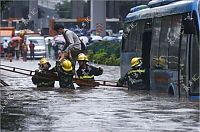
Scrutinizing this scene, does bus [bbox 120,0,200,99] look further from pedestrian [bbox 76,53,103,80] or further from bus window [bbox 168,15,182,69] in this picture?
pedestrian [bbox 76,53,103,80]

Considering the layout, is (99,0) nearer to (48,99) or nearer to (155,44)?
(155,44)

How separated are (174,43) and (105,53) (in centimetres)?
2814

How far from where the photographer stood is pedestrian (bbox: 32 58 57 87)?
56.6 ft

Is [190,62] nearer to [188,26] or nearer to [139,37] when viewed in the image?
[188,26]

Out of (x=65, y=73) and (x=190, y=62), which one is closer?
(x=190, y=62)

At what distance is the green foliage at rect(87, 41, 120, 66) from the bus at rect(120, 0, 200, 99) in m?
19.7

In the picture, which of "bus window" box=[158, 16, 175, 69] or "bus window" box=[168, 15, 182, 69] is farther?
"bus window" box=[158, 16, 175, 69]

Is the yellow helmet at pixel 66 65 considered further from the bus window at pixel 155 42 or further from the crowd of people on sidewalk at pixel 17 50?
the crowd of people on sidewalk at pixel 17 50

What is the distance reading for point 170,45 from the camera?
16969mm

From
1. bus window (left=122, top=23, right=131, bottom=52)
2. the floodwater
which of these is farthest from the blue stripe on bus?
the floodwater

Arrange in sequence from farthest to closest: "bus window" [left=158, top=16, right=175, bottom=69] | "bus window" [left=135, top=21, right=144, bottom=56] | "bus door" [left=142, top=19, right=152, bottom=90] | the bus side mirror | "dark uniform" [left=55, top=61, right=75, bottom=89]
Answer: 1. "bus window" [left=135, top=21, right=144, bottom=56]
2. "bus door" [left=142, top=19, right=152, bottom=90]
3. "bus window" [left=158, top=16, right=175, bottom=69]
4. "dark uniform" [left=55, top=61, right=75, bottom=89]
5. the bus side mirror

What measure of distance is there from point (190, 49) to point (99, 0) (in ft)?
175

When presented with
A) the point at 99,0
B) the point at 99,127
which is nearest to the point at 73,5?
the point at 99,0

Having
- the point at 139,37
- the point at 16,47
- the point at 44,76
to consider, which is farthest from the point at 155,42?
the point at 16,47
